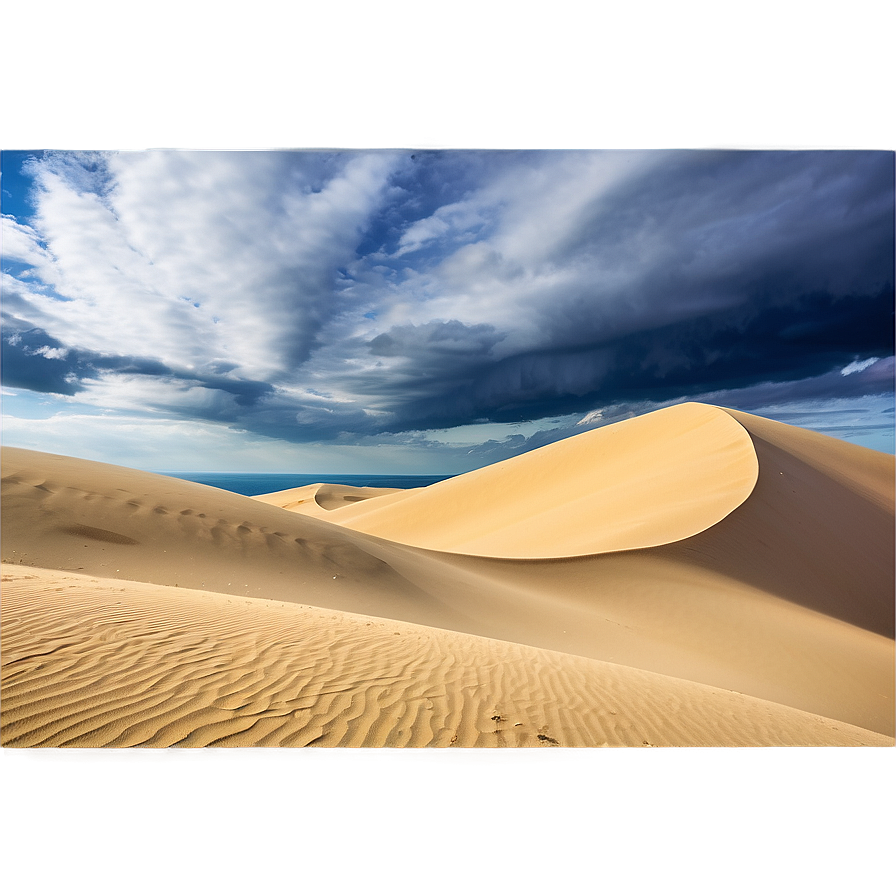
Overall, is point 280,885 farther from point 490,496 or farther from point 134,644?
point 490,496

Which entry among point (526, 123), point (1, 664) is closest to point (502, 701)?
point (1, 664)

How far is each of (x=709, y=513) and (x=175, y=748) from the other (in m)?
10.5

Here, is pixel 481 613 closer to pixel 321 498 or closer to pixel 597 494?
pixel 597 494

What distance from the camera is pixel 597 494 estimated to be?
49.5ft

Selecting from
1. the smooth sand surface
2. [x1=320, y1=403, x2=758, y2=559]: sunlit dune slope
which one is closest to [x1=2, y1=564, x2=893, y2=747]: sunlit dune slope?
the smooth sand surface

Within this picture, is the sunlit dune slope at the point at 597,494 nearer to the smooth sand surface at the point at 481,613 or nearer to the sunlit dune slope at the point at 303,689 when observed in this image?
the smooth sand surface at the point at 481,613

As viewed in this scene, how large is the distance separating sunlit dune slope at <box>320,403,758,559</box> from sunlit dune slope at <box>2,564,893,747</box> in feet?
19.9

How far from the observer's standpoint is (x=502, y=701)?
3.61 metres

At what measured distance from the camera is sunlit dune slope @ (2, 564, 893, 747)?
2838 millimetres

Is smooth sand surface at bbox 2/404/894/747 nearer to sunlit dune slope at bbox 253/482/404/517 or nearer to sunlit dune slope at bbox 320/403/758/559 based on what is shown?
sunlit dune slope at bbox 320/403/758/559

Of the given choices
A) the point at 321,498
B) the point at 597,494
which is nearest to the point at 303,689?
the point at 597,494

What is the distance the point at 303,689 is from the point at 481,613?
4630mm

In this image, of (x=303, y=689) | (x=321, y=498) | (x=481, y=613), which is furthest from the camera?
(x=321, y=498)

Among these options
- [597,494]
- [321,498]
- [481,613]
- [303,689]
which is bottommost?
[303,689]
